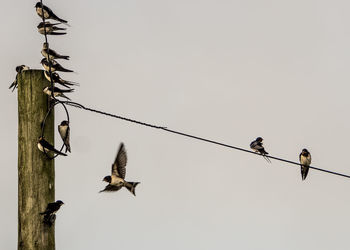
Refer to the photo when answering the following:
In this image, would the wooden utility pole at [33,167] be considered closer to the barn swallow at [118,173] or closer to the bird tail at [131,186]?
the barn swallow at [118,173]

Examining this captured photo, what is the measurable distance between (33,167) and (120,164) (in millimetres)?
1917

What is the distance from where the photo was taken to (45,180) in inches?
281

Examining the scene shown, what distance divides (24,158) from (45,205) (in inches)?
19.1

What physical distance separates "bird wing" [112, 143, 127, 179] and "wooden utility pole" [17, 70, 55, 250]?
5.25ft

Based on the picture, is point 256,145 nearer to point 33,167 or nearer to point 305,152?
point 305,152

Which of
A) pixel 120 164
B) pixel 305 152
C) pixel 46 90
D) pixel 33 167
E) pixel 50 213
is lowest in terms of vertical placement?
pixel 50 213

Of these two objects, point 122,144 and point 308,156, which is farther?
point 308,156

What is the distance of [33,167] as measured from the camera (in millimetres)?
7117

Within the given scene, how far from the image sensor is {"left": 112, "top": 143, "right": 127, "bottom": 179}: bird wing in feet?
29.0

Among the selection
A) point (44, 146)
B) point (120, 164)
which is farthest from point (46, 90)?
point (120, 164)

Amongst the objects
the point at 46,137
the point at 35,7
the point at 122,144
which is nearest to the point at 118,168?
the point at 122,144

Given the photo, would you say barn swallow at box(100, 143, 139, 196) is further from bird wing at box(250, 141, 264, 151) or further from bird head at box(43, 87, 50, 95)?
bird wing at box(250, 141, 264, 151)

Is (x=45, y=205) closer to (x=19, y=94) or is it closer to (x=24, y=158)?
(x=24, y=158)

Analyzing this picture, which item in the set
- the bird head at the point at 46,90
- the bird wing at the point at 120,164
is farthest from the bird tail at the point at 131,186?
the bird head at the point at 46,90
